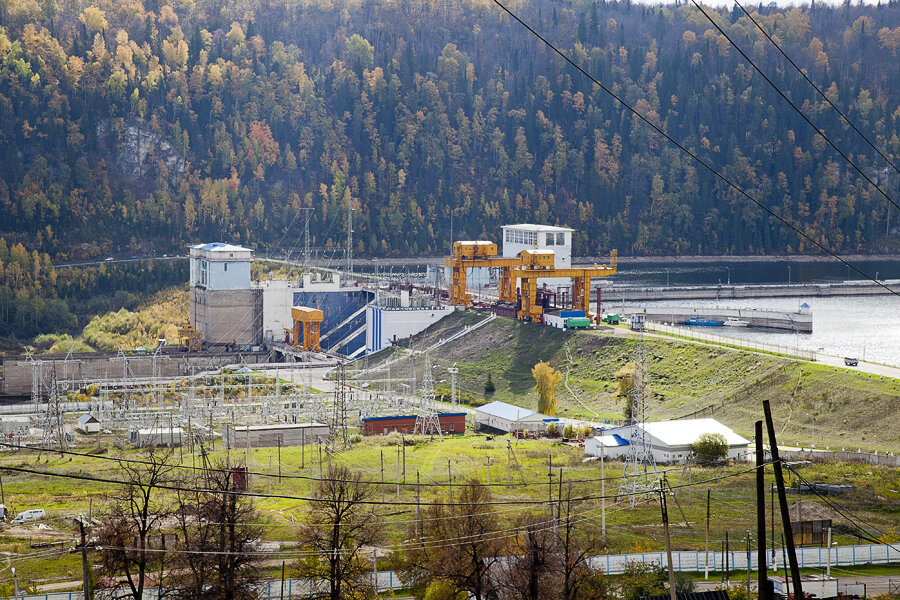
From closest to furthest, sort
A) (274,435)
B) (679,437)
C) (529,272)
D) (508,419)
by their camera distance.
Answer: (679,437)
(274,435)
(508,419)
(529,272)

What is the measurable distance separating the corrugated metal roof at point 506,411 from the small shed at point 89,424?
1538 centimetres

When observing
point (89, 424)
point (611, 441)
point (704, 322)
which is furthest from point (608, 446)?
point (704, 322)

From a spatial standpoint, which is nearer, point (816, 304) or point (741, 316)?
point (741, 316)

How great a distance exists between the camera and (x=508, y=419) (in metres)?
47.7

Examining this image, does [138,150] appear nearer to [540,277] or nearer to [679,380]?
[540,277]

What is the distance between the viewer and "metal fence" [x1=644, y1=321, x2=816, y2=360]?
51719 millimetres

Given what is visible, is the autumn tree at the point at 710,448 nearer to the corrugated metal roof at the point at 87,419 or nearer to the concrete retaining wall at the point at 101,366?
the corrugated metal roof at the point at 87,419

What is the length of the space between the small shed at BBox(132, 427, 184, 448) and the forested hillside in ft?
191

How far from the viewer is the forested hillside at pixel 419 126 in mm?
114312

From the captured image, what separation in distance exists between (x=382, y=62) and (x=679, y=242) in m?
41.0

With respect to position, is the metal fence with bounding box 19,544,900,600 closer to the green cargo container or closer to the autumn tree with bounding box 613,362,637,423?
the autumn tree with bounding box 613,362,637,423

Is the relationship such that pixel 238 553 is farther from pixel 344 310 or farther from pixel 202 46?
pixel 202 46

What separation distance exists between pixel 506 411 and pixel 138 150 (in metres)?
77.6

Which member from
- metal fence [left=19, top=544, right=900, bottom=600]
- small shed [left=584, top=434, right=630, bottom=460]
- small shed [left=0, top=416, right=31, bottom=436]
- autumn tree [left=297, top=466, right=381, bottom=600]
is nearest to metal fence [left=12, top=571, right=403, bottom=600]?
metal fence [left=19, top=544, right=900, bottom=600]
